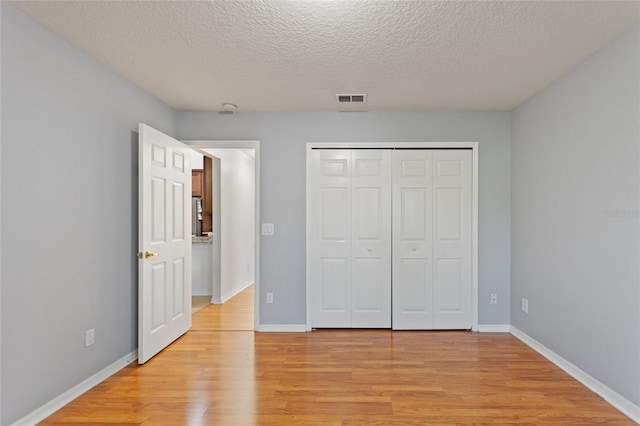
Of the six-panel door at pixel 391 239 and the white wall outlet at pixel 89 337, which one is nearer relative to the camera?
the white wall outlet at pixel 89 337

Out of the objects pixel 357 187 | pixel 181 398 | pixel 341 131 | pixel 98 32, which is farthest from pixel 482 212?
pixel 98 32

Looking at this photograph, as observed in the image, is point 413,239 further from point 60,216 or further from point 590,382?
point 60,216

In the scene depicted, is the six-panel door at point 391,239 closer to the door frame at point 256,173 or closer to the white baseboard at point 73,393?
the door frame at point 256,173

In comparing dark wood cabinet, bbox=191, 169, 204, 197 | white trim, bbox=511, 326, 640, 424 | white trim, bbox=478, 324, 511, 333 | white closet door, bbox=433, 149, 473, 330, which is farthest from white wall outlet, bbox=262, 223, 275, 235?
white trim, bbox=511, 326, 640, 424

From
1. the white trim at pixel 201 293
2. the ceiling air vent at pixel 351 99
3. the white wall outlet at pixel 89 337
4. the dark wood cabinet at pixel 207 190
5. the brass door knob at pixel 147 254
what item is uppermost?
the ceiling air vent at pixel 351 99

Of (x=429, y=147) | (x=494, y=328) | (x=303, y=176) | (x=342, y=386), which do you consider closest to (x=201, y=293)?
(x=303, y=176)

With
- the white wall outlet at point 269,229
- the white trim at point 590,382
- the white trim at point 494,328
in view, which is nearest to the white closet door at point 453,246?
the white trim at point 494,328

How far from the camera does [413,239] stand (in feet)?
13.0

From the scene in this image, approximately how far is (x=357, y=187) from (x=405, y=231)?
0.73 m

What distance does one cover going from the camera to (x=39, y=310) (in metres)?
2.19

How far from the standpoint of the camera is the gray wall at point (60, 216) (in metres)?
2.03

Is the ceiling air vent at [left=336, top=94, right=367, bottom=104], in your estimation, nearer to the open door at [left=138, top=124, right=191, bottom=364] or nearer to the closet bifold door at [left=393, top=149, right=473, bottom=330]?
the closet bifold door at [left=393, top=149, right=473, bottom=330]

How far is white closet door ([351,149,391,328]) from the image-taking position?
3.98m

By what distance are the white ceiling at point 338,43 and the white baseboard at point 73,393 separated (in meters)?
2.39
